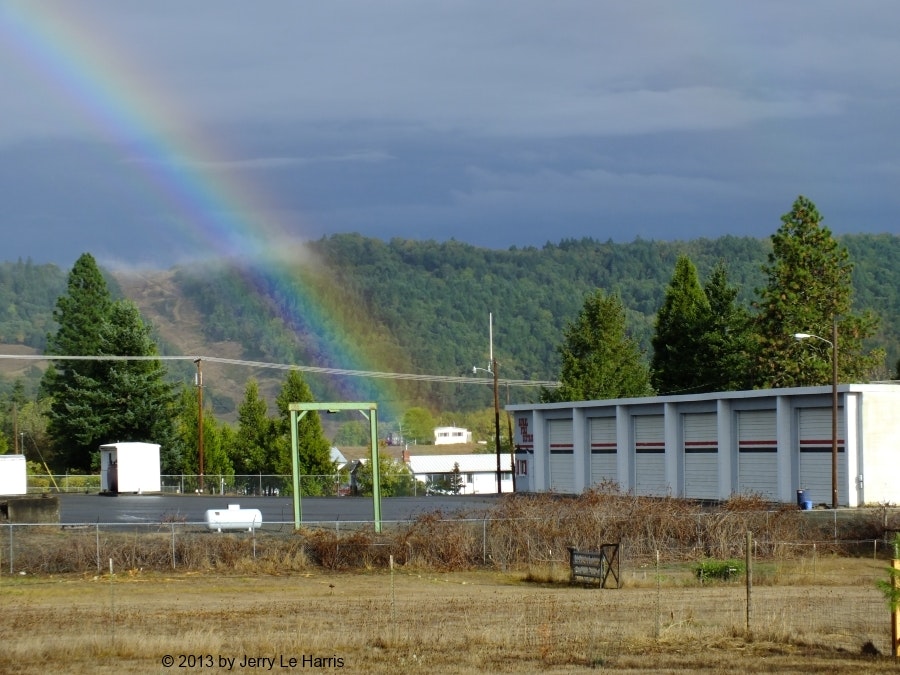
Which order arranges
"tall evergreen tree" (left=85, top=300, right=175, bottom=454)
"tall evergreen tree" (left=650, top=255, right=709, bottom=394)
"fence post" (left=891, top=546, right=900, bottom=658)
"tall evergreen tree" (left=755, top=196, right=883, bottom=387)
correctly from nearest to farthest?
"fence post" (left=891, top=546, right=900, bottom=658) → "tall evergreen tree" (left=755, top=196, right=883, bottom=387) → "tall evergreen tree" (left=85, top=300, right=175, bottom=454) → "tall evergreen tree" (left=650, top=255, right=709, bottom=394)

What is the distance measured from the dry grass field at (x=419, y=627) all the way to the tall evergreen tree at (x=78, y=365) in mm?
65252

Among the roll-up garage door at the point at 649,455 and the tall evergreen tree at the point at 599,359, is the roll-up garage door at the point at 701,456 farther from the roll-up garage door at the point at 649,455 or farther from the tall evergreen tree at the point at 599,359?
the tall evergreen tree at the point at 599,359

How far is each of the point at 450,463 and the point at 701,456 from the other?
353 feet

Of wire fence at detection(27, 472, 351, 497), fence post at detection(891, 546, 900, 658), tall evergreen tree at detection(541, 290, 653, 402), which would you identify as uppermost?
tall evergreen tree at detection(541, 290, 653, 402)

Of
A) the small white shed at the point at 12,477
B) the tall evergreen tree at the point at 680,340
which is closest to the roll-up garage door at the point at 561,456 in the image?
the tall evergreen tree at the point at 680,340

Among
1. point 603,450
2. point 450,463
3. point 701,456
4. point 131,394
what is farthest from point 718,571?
point 450,463

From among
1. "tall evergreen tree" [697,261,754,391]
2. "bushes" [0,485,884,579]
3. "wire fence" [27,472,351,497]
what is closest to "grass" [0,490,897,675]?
"bushes" [0,485,884,579]

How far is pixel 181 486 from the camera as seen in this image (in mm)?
78875

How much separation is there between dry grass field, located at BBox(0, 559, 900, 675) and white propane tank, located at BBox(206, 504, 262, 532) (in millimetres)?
9678

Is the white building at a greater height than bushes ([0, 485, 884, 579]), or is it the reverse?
bushes ([0, 485, 884, 579])

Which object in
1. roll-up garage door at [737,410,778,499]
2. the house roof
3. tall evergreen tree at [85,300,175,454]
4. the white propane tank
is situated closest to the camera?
the white propane tank

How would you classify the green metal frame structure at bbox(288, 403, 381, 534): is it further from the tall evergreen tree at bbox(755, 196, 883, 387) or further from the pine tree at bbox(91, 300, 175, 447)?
the pine tree at bbox(91, 300, 175, 447)

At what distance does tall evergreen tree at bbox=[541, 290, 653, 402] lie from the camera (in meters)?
96.9

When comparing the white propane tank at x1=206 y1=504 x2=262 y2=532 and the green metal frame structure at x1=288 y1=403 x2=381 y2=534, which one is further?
the white propane tank at x1=206 y1=504 x2=262 y2=532
